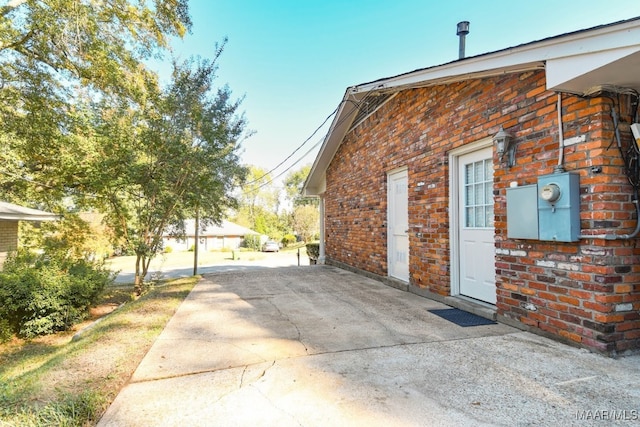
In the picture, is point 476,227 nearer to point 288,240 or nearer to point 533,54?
point 533,54

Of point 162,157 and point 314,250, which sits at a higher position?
point 162,157

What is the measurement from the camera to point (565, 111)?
3082 millimetres

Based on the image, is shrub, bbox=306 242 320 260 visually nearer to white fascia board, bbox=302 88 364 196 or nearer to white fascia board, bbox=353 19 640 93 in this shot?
white fascia board, bbox=302 88 364 196

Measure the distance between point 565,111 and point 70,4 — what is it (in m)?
9.11

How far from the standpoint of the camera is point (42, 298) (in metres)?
5.79

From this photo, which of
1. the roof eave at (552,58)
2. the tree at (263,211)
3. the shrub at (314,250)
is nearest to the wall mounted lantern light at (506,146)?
the roof eave at (552,58)

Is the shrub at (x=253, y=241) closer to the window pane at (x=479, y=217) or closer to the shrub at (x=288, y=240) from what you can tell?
the shrub at (x=288, y=240)

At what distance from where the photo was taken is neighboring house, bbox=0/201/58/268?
9.18 meters

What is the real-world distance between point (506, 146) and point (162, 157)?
6.81 m

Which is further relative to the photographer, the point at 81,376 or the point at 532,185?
the point at 532,185

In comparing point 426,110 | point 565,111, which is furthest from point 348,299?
point 565,111

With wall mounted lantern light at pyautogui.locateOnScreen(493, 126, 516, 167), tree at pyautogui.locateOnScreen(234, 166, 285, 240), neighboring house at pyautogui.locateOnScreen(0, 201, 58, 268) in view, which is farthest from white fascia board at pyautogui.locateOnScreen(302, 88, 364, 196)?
tree at pyautogui.locateOnScreen(234, 166, 285, 240)

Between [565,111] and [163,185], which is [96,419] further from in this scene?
[163,185]

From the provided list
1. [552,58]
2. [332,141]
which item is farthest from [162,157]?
[552,58]
